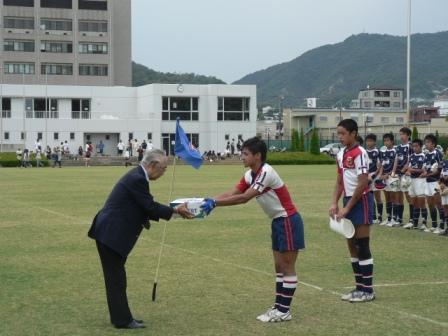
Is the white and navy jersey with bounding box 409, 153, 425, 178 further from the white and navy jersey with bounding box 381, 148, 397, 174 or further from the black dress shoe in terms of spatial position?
the black dress shoe

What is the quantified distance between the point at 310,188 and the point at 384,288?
22117 mm

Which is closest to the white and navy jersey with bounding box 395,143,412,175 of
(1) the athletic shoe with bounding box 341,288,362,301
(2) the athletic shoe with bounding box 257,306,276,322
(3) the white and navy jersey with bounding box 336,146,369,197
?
(3) the white and navy jersey with bounding box 336,146,369,197

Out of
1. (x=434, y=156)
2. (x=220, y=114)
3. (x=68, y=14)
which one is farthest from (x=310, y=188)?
(x=68, y=14)

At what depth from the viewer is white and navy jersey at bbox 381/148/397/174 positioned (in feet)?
63.5

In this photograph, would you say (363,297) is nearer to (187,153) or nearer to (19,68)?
(187,153)

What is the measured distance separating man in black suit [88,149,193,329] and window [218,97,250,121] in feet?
274

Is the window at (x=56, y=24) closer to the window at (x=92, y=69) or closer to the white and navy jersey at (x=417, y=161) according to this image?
the window at (x=92, y=69)

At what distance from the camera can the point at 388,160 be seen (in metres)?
19.4

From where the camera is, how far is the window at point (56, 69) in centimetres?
11112

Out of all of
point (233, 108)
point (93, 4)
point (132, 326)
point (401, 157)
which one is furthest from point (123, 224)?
point (93, 4)

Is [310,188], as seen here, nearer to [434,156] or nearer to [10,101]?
[434,156]

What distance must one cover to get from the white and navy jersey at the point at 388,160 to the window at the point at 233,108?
73053mm

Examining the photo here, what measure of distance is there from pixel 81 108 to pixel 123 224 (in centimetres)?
8611

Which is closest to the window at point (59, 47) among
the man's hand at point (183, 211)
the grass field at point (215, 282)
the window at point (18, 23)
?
the window at point (18, 23)
